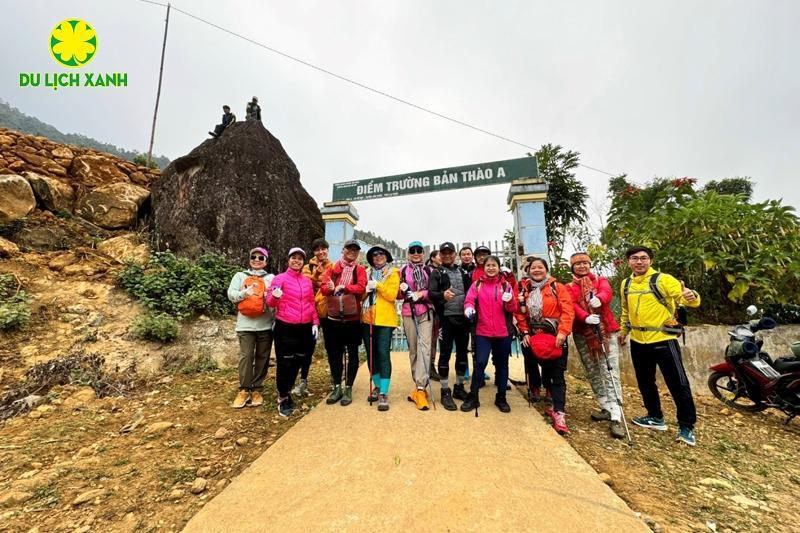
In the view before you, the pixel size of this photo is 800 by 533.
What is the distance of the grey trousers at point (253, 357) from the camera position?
363cm

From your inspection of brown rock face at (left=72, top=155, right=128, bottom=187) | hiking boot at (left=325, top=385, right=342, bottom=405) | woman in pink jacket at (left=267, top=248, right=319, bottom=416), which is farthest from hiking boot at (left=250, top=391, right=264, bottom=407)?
brown rock face at (left=72, top=155, right=128, bottom=187)

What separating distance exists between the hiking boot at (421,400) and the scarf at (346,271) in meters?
1.55

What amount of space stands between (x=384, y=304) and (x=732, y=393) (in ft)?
16.3

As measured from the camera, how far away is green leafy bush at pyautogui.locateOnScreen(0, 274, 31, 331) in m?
3.92

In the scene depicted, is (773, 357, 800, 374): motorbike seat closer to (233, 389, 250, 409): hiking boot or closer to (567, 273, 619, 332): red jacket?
(567, 273, 619, 332): red jacket

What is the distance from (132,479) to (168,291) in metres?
3.92

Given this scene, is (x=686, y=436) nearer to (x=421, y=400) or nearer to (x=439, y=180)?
(x=421, y=400)

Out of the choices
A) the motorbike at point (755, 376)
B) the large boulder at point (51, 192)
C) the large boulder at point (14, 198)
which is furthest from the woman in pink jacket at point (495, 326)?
the large boulder at point (51, 192)

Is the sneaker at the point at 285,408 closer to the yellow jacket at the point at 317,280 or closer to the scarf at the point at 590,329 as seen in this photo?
the yellow jacket at the point at 317,280

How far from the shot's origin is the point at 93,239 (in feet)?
19.6

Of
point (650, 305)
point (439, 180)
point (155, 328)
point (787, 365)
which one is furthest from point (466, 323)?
point (439, 180)

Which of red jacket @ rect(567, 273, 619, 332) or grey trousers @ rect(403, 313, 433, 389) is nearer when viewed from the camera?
red jacket @ rect(567, 273, 619, 332)

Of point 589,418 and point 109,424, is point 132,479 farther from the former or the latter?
point 589,418

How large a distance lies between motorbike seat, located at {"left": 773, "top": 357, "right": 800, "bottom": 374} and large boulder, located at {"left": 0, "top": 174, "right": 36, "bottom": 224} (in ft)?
38.3
